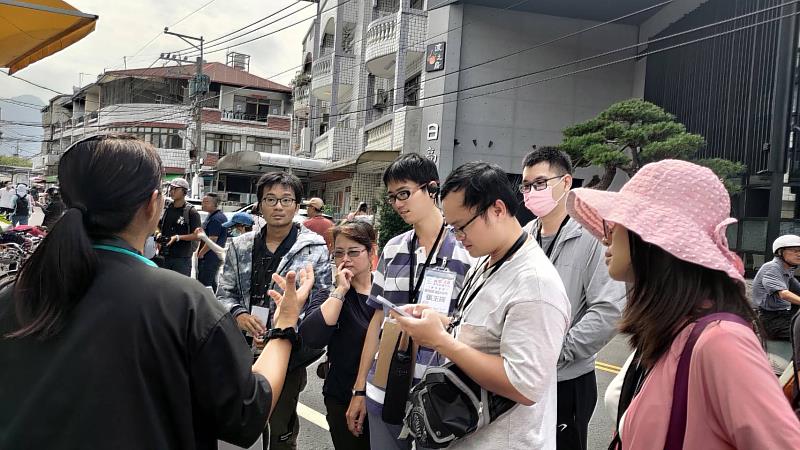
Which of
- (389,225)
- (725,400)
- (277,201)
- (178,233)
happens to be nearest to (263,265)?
(277,201)

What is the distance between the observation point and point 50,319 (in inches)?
53.9

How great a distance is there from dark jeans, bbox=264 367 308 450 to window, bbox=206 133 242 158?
138 ft

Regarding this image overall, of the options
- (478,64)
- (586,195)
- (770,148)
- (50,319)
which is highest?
(478,64)

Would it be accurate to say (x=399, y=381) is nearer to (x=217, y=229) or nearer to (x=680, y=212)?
(x=680, y=212)

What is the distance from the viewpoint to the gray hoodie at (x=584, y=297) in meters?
2.89

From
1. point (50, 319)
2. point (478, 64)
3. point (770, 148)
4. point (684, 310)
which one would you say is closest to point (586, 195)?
point (684, 310)

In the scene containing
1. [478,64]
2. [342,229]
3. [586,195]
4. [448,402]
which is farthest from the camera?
[478,64]

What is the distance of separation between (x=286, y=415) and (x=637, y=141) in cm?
1346

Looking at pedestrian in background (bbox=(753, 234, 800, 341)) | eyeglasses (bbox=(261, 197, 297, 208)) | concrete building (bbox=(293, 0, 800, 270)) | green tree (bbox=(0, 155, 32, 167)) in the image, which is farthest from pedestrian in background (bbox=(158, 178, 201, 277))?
green tree (bbox=(0, 155, 32, 167))

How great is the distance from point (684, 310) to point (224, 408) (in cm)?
116

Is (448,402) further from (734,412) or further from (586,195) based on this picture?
(734,412)

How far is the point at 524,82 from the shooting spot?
21.3 metres

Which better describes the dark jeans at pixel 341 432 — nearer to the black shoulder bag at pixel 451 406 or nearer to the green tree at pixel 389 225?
the black shoulder bag at pixel 451 406

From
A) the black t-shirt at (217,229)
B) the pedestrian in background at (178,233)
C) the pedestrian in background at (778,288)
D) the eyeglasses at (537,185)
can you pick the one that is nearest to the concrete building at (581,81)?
the pedestrian in background at (778,288)
